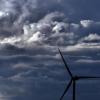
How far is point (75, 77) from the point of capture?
103625mm
